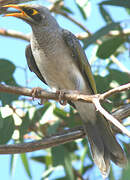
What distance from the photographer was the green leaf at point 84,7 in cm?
374

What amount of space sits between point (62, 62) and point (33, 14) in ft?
1.87

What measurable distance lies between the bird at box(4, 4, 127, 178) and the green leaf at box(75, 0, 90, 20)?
0.59m

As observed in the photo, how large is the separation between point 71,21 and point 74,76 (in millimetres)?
1607

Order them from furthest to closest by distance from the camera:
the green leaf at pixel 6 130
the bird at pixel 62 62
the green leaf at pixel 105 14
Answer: the green leaf at pixel 105 14 → the bird at pixel 62 62 → the green leaf at pixel 6 130

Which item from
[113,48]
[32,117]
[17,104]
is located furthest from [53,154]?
[113,48]

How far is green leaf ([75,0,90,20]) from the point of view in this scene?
3.74 meters

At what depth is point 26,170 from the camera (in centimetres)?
355

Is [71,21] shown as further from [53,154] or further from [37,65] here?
[53,154]

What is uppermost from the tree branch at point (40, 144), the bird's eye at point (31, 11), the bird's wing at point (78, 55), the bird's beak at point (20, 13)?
the bird's eye at point (31, 11)

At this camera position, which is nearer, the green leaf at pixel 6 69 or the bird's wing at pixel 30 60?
the green leaf at pixel 6 69

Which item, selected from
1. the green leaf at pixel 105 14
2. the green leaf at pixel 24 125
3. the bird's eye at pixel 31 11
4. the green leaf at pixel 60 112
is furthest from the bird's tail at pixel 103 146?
the green leaf at pixel 105 14

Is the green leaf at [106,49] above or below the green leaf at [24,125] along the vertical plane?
above

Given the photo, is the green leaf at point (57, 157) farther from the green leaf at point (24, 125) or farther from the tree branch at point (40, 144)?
the tree branch at point (40, 144)

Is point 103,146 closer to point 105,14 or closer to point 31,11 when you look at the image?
point 31,11
